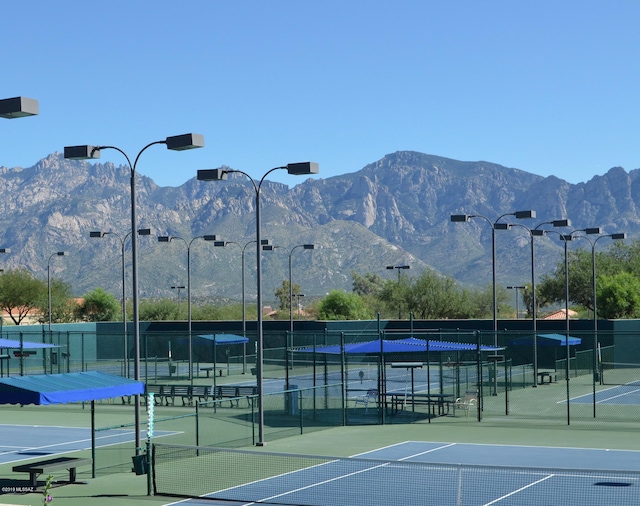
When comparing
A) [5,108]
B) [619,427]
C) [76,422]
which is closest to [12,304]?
[76,422]

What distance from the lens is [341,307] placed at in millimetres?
95562

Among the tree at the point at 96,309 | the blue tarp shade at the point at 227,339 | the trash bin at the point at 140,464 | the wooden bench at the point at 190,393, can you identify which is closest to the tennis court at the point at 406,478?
the trash bin at the point at 140,464

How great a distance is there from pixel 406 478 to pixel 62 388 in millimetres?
7095

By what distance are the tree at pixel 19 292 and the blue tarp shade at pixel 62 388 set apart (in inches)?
3289

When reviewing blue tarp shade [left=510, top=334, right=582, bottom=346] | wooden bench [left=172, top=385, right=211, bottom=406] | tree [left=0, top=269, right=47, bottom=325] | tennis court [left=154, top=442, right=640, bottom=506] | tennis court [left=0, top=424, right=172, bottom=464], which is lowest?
tennis court [left=0, top=424, right=172, bottom=464]

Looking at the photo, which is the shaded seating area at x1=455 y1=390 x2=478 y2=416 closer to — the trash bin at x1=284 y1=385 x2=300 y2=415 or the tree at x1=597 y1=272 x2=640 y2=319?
the trash bin at x1=284 y1=385 x2=300 y2=415

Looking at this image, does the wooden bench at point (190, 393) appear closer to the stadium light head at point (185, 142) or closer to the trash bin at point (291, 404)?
the trash bin at point (291, 404)

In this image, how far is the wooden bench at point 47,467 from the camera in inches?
826

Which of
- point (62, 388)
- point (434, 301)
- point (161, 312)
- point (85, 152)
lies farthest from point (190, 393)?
point (161, 312)

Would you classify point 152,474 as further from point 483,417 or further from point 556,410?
point 556,410

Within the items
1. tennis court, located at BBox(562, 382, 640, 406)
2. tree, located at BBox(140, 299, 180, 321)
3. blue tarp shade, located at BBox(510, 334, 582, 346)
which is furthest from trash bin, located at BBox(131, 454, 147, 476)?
tree, located at BBox(140, 299, 180, 321)

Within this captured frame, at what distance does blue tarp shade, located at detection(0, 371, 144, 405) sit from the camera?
19812 millimetres

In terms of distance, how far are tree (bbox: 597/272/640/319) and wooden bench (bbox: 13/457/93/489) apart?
68.1 meters

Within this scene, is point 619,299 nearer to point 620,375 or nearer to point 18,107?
point 620,375
